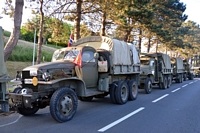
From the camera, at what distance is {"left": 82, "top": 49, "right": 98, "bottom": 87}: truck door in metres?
8.52

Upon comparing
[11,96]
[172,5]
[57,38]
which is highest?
[172,5]

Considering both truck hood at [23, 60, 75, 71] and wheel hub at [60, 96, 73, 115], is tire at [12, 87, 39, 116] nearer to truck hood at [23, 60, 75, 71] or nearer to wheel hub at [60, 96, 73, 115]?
truck hood at [23, 60, 75, 71]

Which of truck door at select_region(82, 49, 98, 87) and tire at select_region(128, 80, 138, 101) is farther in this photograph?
tire at select_region(128, 80, 138, 101)

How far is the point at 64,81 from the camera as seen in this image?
7.62 m

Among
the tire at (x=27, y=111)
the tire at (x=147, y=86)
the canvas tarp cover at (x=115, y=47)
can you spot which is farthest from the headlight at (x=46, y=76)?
the tire at (x=147, y=86)

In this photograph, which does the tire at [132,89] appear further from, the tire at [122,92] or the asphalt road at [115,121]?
the asphalt road at [115,121]

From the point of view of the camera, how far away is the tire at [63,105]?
6.76 metres

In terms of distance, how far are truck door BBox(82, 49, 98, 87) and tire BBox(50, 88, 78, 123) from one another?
1.35m

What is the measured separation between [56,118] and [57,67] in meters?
1.69

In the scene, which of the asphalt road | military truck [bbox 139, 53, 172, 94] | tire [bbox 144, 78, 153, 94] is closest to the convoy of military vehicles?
the asphalt road

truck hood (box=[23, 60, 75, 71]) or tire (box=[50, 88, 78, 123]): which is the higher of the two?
truck hood (box=[23, 60, 75, 71])

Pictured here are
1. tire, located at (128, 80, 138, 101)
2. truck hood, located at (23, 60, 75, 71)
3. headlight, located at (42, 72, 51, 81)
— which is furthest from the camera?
tire, located at (128, 80, 138, 101)

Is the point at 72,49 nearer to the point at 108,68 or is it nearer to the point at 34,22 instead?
the point at 108,68

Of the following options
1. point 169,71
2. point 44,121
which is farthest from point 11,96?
point 169,71
